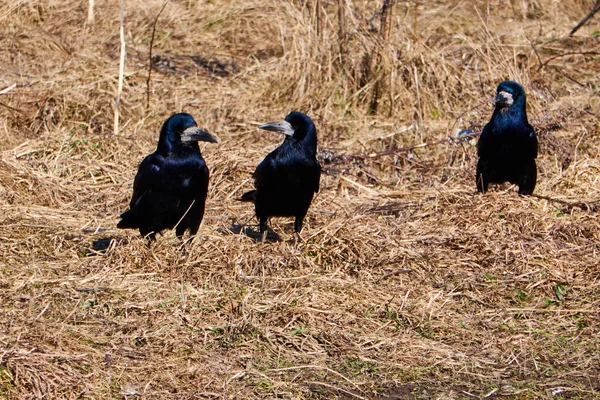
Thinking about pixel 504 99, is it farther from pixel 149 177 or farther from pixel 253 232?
pixel 149 177

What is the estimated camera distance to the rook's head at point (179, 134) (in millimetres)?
6707

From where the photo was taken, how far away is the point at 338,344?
210 inches

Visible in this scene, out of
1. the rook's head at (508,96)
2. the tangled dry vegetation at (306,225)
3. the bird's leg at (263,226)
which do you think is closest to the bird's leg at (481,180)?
the tangled dry vegetation at (306,225)

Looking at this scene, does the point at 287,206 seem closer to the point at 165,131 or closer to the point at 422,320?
the point at 165,131

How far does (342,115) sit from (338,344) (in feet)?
17.9

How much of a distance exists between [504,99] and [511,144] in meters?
0.39

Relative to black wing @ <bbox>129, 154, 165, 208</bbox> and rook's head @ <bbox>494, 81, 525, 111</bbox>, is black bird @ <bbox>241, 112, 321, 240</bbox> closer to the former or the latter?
black wing @ <bbox>129, 154, 165, 208</bbox>

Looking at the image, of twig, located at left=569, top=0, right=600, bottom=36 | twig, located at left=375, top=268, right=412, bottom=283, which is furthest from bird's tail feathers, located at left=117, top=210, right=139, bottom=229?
twig, located at left=569, top=0, right=600, bottom=36

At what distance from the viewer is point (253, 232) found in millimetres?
7648

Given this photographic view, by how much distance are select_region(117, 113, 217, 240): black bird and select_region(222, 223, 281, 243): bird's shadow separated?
0.66 metres

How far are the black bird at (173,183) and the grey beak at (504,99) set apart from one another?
2.80 metres

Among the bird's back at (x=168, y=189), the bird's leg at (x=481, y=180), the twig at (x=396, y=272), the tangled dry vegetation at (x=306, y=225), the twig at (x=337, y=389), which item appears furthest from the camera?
the bird's leg at (x=481, y=180)

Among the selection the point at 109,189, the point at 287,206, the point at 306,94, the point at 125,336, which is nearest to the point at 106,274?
the point at 125,336

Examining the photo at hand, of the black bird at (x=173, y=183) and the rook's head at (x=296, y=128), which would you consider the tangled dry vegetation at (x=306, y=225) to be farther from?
the rook's head at (x=296, y=128)
